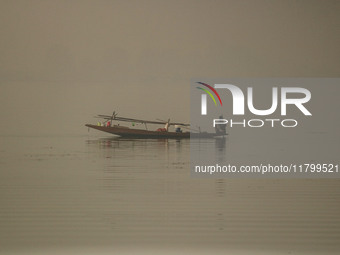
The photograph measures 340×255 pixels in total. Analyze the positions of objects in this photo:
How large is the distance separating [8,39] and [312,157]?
9824 millimetres

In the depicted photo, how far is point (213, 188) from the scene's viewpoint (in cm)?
493

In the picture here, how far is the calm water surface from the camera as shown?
276cm

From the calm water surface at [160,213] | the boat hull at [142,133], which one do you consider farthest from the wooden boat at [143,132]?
the calm water surface at [160,213]

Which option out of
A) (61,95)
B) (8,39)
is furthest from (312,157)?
(61,95)

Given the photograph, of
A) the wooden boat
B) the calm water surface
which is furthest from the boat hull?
the calm water surface

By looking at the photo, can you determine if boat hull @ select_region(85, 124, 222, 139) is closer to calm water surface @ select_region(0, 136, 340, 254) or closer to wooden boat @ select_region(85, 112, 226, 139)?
wooden boat @ select_region(85, 112, 226, 139)

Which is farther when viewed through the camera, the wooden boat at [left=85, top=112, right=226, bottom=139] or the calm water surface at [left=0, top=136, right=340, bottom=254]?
the wooden boat at [left=85, top=112, right=226, bottom=139]

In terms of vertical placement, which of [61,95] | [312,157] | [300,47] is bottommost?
[312,157]

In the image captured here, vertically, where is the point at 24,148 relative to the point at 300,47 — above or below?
below

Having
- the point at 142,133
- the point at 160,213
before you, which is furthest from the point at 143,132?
the point at 160,213

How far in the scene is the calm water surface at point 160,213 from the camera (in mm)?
2762

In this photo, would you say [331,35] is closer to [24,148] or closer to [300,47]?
[300,47]

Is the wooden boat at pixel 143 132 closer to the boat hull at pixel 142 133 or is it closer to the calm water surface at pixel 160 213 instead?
the boat hull at pixel 142 133

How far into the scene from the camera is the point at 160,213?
358cm
